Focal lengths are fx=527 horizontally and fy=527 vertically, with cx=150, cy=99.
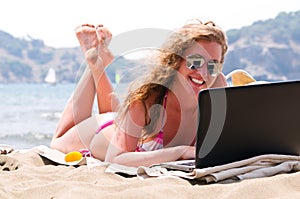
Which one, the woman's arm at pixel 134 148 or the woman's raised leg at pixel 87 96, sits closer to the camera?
the woman's arm at pixel 134 148

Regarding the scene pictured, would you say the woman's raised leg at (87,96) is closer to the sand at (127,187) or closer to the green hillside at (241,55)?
the sand at (127,187)

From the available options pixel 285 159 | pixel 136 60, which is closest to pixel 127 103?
pixel 136 60

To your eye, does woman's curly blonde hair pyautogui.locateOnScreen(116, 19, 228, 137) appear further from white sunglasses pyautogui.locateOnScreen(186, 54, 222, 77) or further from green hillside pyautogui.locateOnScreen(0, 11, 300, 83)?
green hillside pyautogui.locateOnScreen(0, 11, 300, 83)

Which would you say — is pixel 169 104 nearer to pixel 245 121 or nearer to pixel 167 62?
pixel 167 62

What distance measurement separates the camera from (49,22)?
22312 millimetres

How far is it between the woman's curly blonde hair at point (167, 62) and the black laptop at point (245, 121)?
1.09 ft

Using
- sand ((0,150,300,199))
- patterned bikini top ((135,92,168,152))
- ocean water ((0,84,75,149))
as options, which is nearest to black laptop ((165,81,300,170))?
sand ((0,150,300,199))

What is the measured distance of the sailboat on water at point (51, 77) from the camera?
23.4 metres

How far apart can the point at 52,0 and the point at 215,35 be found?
2098 cm

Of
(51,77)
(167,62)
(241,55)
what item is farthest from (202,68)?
(241,55)

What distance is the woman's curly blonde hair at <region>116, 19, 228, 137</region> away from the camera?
204cm

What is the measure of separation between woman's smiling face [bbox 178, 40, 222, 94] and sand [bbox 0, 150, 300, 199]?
0.50m

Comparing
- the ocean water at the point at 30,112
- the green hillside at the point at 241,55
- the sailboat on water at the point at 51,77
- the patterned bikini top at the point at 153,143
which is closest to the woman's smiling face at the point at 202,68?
the patterned bikini top at the point at 153,143

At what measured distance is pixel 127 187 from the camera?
1.55 m
